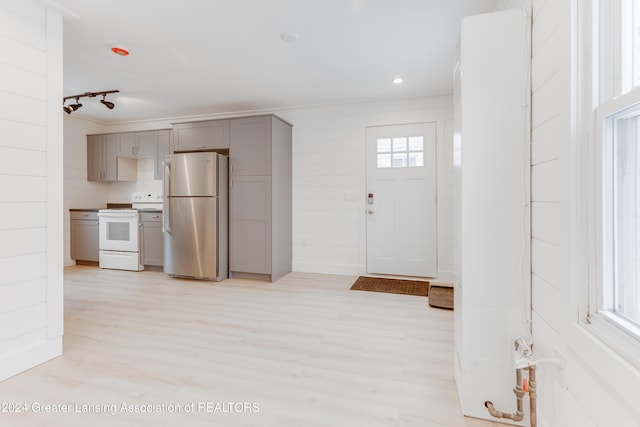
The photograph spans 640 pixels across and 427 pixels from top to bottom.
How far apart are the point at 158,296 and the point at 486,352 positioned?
318 centimetres

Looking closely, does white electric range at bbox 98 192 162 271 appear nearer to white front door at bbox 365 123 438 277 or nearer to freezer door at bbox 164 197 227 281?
freezer door at bbox 164 197 227 281

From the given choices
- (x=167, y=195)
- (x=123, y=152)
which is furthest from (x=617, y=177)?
(x=123, y=152)

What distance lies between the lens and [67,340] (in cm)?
224

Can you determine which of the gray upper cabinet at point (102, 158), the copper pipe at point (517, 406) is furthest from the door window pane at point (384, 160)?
the gray upper cabinet at point (102, 158)

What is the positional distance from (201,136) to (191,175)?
0.65 meters

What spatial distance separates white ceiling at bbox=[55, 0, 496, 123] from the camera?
2.15 metres

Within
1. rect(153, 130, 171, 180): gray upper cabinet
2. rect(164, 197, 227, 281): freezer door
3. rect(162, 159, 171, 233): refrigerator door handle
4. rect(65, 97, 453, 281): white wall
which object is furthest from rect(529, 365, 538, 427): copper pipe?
rect(153, 130, 171, 180): gray upper cabinet

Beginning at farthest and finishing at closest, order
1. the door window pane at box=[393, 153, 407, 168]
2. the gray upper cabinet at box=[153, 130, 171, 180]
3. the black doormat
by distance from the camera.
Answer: the gray upper cabinet at box=[153, 130, 171, 180] < the door window pane at box=[393, 153, 407, 168] < the black doormat

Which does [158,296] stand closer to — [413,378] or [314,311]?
[314,311]

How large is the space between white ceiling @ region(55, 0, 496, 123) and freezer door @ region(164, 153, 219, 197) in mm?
813

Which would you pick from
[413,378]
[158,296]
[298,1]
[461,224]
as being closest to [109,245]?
[158,296]

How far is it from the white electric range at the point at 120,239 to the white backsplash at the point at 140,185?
0.60 m

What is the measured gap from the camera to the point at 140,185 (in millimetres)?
5242

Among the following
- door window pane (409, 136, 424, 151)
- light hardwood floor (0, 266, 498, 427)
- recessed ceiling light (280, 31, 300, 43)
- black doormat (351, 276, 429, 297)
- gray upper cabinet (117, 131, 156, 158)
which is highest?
recessed ceiling light (280, 31, 300, 43)
